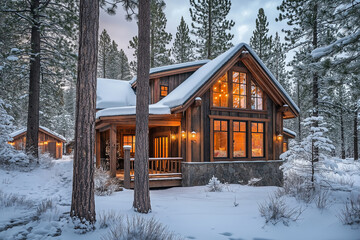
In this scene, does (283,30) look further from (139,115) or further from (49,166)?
(49,166)

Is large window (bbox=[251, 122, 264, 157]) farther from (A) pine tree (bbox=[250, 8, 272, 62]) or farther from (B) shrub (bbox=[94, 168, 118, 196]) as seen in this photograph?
(A) pine tree (bbox=[250, 8, 272, 62])

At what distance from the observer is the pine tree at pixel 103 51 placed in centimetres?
3222

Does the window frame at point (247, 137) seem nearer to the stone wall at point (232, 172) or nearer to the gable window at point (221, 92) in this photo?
the stone wall at point (232, 172)

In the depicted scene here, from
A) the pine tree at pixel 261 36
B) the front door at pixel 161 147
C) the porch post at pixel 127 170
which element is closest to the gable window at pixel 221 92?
the front door at pixel 161 147

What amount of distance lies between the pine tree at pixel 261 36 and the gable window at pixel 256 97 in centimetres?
1360

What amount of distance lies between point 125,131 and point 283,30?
11.9 metres

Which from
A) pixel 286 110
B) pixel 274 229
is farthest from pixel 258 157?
pixel 274 229

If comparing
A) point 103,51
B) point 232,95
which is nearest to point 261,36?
point 232,95

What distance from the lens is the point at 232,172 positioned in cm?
1136

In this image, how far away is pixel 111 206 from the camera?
610 centimetres

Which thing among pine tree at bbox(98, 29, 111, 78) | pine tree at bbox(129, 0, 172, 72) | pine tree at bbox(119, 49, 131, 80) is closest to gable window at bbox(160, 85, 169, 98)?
pine tree at bbox(129, 0, 172, 72)

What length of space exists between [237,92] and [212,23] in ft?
39.7

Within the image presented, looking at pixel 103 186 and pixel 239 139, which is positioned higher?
pixel 239 139

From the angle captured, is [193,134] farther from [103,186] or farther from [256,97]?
[256,97]
